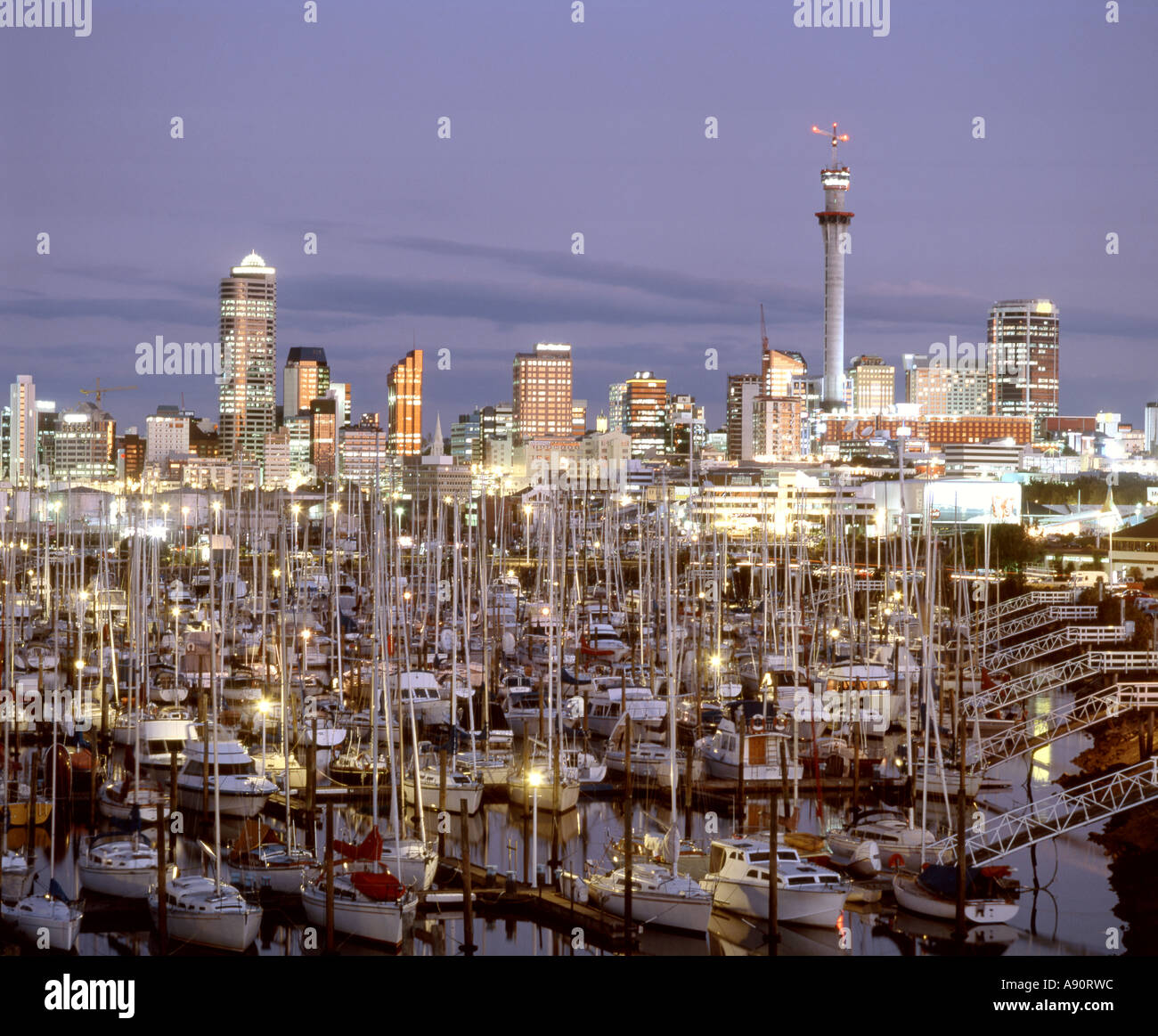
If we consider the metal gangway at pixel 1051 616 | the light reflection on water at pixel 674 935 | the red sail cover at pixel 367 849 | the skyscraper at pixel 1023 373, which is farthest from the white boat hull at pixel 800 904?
the skyscraper at pixel 1023 373

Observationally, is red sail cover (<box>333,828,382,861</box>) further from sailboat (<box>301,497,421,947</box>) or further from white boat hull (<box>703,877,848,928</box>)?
white boat hull (<box>703,877,848,928</box>)

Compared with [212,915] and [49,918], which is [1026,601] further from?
[49,918]

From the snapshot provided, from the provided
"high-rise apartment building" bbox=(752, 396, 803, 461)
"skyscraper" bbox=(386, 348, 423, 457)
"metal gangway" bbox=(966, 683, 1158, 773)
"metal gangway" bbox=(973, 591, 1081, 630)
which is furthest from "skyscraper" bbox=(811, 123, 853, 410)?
"metal gangway" bbox=(966, 683, 1158, 773)

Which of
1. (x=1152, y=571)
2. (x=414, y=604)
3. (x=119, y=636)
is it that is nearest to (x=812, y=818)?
(x=119, y=636)

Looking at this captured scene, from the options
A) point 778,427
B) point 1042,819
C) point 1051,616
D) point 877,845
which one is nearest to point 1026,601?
point 1051,616
